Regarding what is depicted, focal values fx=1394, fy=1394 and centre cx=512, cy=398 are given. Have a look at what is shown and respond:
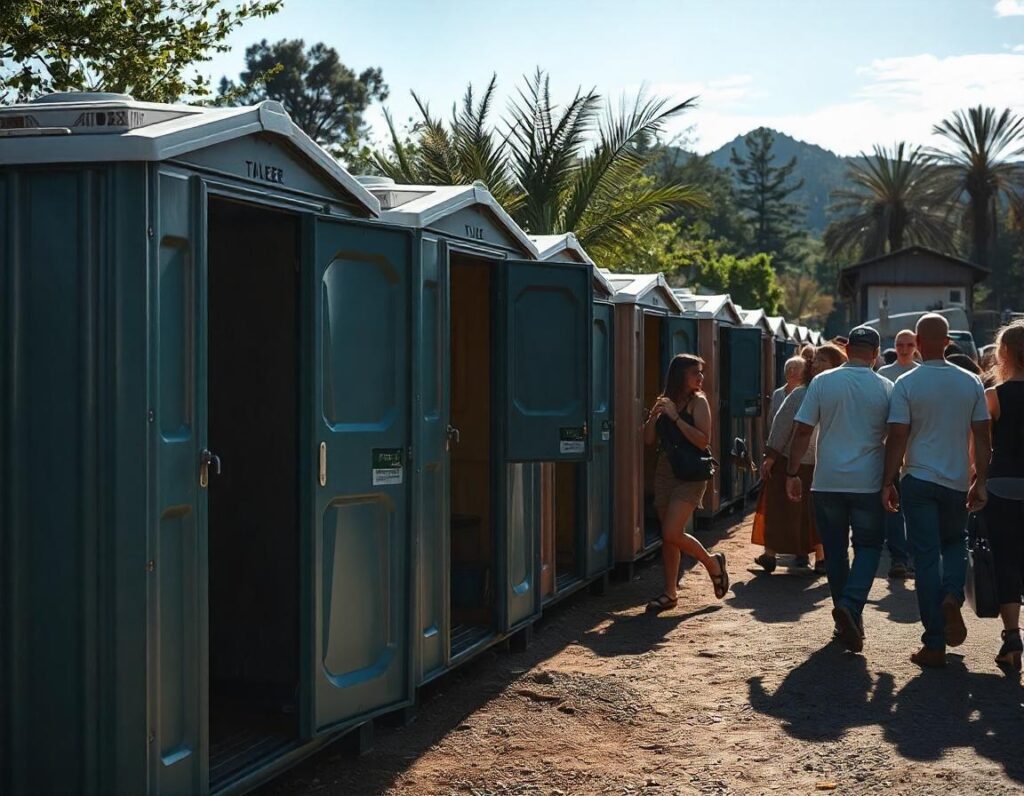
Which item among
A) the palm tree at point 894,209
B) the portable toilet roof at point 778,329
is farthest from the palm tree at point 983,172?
the portable toilet roof at point 778,329

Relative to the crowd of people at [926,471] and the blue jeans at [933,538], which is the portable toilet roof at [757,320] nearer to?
the crowd of people at [926,471]

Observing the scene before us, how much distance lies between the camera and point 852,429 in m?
7.79

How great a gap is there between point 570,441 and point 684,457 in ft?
6.45

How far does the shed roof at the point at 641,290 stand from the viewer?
34.3ft

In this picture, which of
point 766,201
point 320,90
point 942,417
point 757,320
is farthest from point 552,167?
point 766,201

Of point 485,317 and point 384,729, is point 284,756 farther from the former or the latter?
point 485,317

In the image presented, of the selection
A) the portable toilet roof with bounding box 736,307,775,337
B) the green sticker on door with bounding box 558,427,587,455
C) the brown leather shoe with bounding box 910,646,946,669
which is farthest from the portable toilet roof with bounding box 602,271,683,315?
the portable toilet roof with bounding box 736,307,775,337

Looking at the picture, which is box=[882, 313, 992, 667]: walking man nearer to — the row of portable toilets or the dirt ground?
the dirt ground

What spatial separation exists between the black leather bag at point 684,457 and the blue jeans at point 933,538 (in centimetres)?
179

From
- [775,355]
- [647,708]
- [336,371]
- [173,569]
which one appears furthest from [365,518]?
[775,355]

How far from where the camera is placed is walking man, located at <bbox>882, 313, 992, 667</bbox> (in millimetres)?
7375

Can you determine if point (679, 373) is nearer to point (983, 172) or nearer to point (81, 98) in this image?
point (81, 98)

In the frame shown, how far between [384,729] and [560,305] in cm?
246

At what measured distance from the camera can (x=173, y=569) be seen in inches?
177
